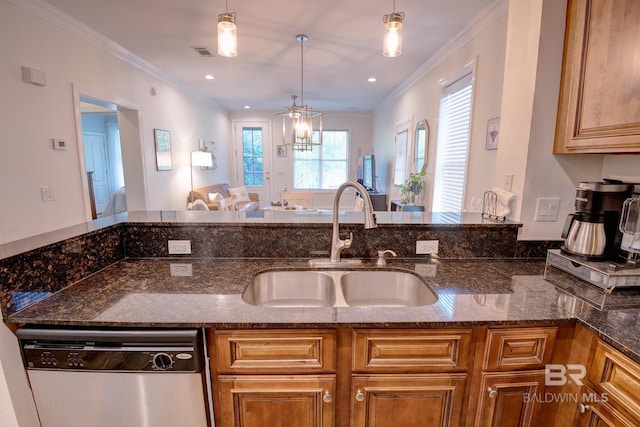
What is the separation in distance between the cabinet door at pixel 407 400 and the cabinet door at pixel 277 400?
0.34 ft

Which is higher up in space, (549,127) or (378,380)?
(549,127)

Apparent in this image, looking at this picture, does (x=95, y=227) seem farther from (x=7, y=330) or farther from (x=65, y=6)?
(x=65, y=6)

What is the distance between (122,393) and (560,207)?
1.97 metres

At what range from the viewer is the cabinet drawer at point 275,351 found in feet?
3.16

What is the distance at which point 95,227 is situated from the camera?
1.36m

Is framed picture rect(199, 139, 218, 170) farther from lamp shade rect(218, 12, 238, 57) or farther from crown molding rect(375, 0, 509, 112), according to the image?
lamp shade rect(218, 12, 238, 57)

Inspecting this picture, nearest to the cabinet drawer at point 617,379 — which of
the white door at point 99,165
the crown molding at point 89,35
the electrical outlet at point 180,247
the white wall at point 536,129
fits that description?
the white wall at point 536,129

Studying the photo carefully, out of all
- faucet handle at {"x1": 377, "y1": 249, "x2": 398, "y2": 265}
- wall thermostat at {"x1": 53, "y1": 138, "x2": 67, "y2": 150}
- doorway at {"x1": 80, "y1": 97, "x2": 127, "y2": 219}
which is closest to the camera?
faucet handle at {"x1": 377, "y1": 249, "x2": 398, "y2": 265}

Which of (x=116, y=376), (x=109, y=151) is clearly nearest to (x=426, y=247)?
(x=116, y=376)

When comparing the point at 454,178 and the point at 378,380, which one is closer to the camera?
the point at 378,380

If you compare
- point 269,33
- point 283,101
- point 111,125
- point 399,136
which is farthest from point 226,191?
point 269,33

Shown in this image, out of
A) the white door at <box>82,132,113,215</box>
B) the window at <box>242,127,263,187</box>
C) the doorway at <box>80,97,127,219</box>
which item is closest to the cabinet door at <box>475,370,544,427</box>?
the doorway at <box>80,97,127,219</box>

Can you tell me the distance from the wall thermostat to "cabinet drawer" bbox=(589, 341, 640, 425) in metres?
3.68

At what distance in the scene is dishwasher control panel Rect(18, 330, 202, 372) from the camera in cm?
92
